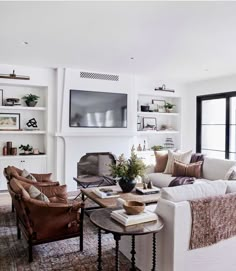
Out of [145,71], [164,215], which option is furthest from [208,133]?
[164,215]

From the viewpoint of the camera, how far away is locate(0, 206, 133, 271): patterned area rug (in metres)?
2.78

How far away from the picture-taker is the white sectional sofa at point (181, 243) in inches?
91.9

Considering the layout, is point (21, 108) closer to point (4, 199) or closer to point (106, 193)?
point (4, 199)

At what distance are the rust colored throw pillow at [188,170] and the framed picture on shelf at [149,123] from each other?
7.27 ft

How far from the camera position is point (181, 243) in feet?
7.70

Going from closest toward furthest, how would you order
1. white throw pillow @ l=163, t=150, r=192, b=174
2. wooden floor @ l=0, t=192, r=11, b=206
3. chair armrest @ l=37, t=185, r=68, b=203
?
chair armrest @ l=37, t=185, r=68, b=203 < wooden floor @ l=0, t=192, r=11, b=206 < white throw pillow @ l=163, t=150, r=192, b=174

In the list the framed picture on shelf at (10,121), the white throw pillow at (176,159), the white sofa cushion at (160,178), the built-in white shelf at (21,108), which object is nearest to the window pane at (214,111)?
the white throw pillow at (176,159)

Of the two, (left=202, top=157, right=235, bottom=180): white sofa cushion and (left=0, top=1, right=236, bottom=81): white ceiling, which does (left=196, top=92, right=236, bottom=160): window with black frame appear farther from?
(left=202, top=157, right=235, bottom=180): white sofa cushion

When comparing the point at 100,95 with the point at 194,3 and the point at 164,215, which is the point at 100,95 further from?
the point at 164,215

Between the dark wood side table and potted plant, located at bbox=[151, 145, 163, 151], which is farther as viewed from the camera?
potted plant, located at bbox=[151, 145, 163, 151]

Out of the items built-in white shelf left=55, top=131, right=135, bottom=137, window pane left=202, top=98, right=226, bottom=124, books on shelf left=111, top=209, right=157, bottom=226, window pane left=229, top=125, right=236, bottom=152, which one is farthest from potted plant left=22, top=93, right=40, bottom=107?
window pane left=229, top=125, right=236, bottom=152

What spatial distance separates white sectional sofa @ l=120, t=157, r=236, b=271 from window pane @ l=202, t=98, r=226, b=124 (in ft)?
14.4

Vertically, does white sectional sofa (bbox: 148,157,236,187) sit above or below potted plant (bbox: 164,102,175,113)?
below

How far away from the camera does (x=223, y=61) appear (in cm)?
517
